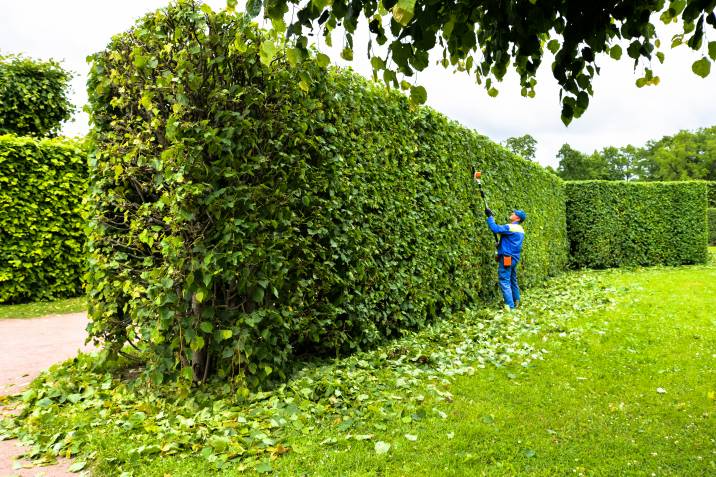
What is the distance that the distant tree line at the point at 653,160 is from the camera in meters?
58.2

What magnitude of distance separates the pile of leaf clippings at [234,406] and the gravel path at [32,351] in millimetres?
151

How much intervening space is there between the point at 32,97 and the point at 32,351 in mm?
10316

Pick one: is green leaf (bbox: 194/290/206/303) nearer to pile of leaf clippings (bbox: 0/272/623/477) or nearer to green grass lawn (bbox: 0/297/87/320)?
pile of leaf clippings (bbox: 0/272/623/477)

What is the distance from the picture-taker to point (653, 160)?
64.7 meters

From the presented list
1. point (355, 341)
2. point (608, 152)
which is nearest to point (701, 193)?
point (355, 341)

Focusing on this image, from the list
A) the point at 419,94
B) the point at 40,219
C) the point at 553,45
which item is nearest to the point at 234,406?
the point at 419,94

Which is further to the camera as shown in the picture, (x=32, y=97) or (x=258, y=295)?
(x=32, y=97)

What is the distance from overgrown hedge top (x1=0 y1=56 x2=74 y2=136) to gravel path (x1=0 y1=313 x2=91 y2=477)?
762cm

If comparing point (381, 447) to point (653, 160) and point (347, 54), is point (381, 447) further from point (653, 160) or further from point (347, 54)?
point (653, 160)

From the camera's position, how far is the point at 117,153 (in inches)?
189

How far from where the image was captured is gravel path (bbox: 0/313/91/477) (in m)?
3.40

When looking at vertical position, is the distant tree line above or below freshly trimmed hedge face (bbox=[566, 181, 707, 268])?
above

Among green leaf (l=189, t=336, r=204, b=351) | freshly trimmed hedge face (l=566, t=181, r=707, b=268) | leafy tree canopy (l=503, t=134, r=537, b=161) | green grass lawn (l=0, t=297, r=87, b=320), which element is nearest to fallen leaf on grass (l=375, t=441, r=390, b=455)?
green leaf (l=189, t=336, r=204, b=351)

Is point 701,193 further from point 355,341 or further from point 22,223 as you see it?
point 22,223
